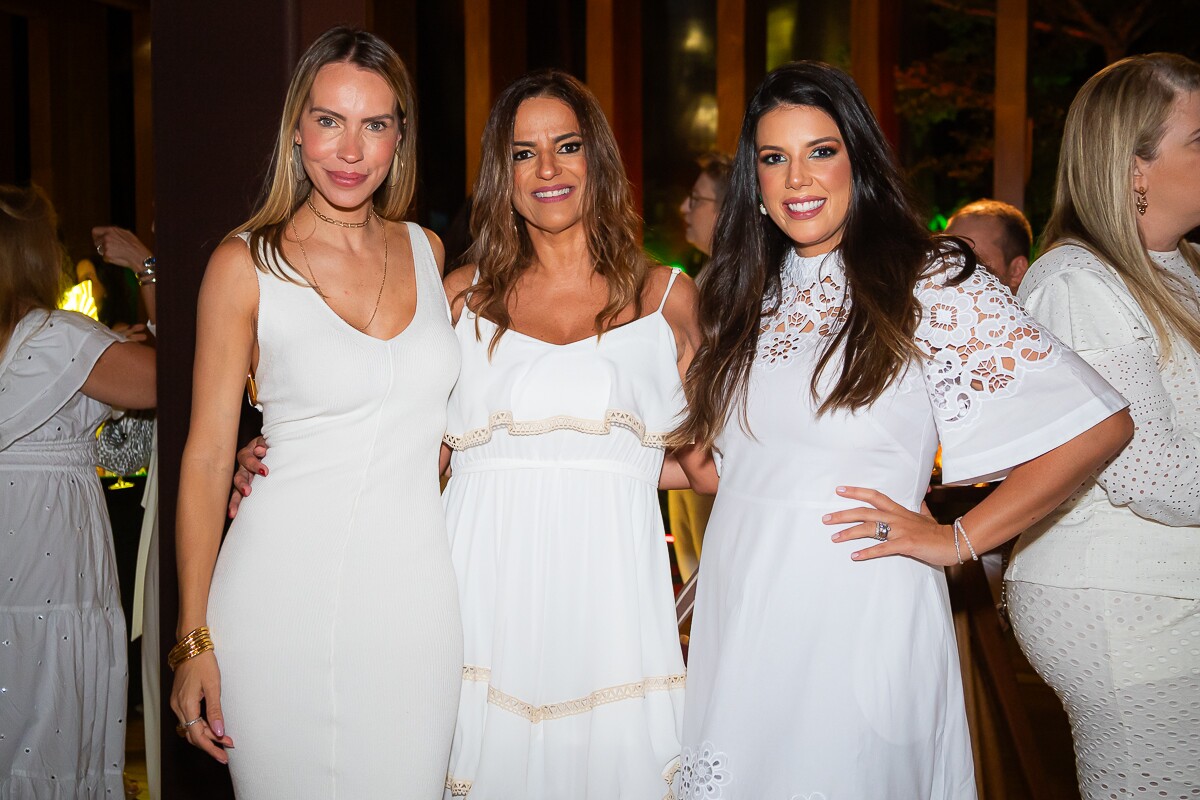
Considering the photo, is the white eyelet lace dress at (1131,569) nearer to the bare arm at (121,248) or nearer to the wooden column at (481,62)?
the bare arm at (121,248)

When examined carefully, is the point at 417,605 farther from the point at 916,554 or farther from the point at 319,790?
the point at 916,554

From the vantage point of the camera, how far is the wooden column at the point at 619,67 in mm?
6477

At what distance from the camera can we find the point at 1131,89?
2.21 meters

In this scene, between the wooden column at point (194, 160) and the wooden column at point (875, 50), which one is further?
the wooden column at point (875, 50)

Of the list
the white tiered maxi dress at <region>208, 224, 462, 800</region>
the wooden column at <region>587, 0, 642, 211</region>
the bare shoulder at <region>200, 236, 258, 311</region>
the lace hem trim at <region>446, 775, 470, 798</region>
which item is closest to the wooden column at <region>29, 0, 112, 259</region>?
the wooden column at <region>587, 0, 642, 211</region>

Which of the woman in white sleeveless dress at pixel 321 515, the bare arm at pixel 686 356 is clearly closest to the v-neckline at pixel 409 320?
the woman in white sleeveless dress at pixel 321 515

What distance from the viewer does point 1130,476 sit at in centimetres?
207

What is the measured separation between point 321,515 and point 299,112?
2.56 feet

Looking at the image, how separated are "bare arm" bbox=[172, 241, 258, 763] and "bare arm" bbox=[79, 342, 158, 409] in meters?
1.41

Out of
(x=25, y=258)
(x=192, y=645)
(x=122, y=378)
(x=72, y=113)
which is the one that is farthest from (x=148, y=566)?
(x=72, y=113)

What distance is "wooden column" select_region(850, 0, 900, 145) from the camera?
6258mm

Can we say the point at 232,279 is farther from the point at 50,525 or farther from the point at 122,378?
the point at 50,525

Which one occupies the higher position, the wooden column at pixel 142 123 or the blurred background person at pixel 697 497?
the wooden column at pixel 142 123

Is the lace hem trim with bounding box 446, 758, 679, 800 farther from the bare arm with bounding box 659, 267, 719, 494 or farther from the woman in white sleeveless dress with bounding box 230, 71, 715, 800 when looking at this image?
the bare arm with bounding box 659, 267, 719, 494
